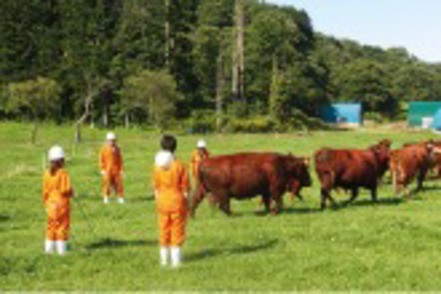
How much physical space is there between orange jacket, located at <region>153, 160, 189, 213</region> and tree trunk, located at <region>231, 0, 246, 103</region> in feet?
262

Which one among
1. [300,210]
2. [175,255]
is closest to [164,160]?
[175,255]

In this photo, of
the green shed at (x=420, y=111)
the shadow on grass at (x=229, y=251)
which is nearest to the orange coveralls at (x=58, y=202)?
the shadow on grass at (x=229, y=251)

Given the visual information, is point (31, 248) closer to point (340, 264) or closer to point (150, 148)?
point (340, 264)

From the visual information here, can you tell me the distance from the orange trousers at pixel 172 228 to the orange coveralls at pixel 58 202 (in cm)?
223

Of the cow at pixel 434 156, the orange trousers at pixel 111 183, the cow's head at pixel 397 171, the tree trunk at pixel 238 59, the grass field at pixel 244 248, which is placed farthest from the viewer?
the tree trunk at pixel 238 59

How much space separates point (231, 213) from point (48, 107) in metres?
63.1

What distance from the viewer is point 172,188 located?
1190cm

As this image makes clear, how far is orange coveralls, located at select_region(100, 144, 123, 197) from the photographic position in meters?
22.4

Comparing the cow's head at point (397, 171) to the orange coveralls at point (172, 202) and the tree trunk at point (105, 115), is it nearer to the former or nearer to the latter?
the orange coveralls at point (172, 202)

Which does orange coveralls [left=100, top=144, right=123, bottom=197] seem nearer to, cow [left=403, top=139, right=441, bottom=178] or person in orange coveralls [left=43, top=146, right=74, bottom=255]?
person in orange coveralls [left=43, top=146, right=74, bottom=255]

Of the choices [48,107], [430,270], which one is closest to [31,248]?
[430,270]

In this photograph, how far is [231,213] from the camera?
1858 centimetres

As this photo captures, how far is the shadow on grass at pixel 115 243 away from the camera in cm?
1416

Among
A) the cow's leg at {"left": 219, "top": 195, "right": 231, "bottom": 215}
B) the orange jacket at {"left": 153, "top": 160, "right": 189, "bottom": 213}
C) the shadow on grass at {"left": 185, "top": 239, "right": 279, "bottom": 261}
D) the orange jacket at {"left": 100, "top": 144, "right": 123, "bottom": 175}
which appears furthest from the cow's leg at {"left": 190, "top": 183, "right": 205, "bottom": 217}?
the orange jacket at {"left": 153, "top": 160, "right": 189, "bottom": 213}
